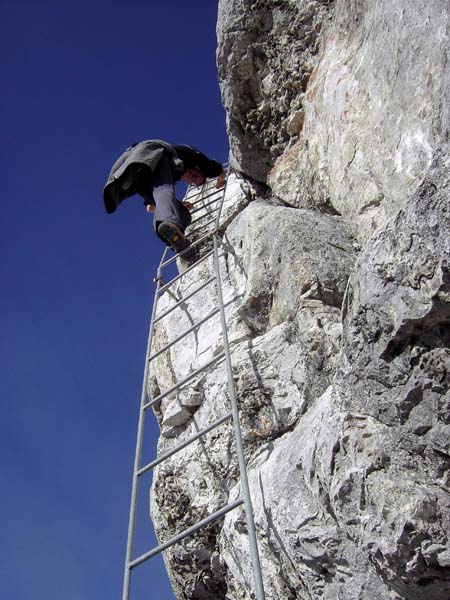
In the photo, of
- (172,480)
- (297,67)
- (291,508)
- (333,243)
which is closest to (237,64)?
(297,67)

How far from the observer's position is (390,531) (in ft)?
9.48

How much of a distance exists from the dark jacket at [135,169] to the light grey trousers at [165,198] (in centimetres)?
9

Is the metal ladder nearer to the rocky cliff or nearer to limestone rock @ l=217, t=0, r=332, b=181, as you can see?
the rocky cliff

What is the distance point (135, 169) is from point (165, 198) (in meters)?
0.76

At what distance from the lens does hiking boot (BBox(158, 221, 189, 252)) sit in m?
6.68

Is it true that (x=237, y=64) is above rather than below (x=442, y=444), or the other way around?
above

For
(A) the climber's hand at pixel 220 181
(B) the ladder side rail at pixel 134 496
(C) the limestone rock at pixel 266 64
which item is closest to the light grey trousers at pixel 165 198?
(A) the climber's hand at pixel 220 181

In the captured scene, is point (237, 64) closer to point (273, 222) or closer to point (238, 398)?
point (273, 222)

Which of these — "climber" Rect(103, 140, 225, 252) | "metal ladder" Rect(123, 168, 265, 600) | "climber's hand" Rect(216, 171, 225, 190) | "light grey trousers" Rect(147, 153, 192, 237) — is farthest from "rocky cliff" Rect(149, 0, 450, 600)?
"climber's hand" Rect(216, 171, 225, 190)

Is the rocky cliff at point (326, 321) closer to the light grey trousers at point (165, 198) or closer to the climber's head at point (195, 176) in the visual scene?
the light grey trousers at point (165, 198)

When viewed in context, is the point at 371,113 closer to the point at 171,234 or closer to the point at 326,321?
the point at 326,321

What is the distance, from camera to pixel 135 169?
7.60m

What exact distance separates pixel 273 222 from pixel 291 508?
7.91 feet

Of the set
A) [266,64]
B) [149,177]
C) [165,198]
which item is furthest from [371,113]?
[149,177]
